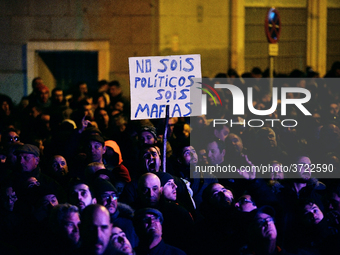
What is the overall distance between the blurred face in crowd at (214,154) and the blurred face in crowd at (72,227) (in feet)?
8.21

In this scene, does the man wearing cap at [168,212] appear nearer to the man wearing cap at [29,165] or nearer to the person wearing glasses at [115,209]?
the person wearing glasses at [115,209]

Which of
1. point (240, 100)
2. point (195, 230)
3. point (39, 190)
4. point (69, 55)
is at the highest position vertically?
point (69, 55)

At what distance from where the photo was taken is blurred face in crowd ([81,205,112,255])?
3.74 m

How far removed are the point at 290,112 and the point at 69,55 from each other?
608 cm

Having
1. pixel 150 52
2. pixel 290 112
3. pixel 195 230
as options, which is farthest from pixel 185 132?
pixel 150 52

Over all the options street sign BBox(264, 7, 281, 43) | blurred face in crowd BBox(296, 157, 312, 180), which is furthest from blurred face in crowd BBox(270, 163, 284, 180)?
street sign BBox(264, 7, 281, 43)

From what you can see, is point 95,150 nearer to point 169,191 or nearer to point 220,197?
point 169,191

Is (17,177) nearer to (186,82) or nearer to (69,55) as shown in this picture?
(186,82)

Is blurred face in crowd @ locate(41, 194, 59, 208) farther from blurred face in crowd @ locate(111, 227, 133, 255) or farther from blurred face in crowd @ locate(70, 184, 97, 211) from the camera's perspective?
blurred face in crowd @ locate(111, 227, 133, 255)

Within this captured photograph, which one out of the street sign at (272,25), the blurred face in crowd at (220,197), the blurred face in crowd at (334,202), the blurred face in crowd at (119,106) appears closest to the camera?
the blurred face in crowd at (220,197)

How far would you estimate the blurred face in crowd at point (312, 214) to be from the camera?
15.1ft

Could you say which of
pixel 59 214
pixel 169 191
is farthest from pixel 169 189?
pixel 59 214

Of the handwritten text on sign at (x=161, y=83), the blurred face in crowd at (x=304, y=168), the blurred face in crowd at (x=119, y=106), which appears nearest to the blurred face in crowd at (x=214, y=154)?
the handwritten text on sign at (x=161, y=83)

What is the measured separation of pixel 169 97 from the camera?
5.89 metres
